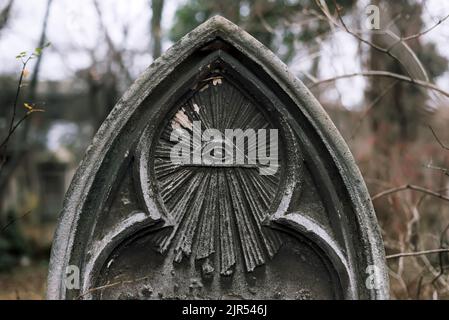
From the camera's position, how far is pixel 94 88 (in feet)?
36.7

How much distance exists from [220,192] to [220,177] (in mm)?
77

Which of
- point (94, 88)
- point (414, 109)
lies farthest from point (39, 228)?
point (414, 109)

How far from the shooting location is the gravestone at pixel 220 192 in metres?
2.76

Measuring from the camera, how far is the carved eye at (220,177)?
2863 millimetres

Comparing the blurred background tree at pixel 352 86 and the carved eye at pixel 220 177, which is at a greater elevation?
the blurred background tree at pixel 352 86

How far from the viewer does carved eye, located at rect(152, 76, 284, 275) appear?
2863 mm

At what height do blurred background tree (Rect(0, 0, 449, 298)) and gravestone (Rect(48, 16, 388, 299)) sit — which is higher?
blurred background tree (Rect(0, 0, 449, 298))

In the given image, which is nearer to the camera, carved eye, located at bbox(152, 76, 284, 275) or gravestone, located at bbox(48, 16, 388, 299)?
gravestone, located at bbox(48, 16, 388, 299)

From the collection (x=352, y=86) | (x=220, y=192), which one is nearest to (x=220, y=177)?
(x=220, y=192)

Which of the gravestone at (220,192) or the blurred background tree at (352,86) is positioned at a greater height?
the blurred background tree at (352,86)

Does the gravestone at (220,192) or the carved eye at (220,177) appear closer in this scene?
the gravestone at (220,192)

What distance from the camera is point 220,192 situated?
2.90m

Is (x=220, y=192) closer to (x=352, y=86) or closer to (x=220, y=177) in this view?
(x=220, y=177)

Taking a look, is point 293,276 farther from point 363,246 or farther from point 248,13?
point 248,13
